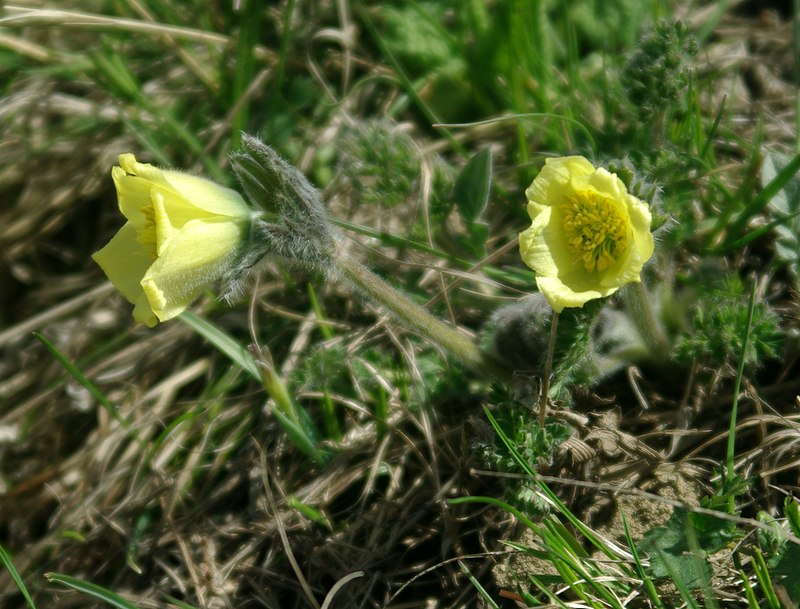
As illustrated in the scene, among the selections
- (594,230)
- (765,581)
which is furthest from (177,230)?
(765,581)

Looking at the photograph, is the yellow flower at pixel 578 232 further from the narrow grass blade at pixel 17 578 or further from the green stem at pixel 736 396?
the narrow grass blade at pixel 17 578

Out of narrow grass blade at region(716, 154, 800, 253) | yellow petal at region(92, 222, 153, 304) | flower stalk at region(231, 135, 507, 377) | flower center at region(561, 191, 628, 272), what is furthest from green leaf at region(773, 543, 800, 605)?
yellow petal at region(92, 222, 153, 304)

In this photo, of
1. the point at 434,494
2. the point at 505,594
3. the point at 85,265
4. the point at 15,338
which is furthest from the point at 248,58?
the point at 505,594

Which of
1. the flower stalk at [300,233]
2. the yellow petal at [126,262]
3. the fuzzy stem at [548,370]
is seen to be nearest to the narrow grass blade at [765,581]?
the fuzzy stem at [548,370]

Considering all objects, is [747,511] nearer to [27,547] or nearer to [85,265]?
[27,547]

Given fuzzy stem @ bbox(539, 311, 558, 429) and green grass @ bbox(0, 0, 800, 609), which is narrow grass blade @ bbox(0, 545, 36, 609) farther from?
fuzzy stem @ bbox(539, 311, 558, 429)
